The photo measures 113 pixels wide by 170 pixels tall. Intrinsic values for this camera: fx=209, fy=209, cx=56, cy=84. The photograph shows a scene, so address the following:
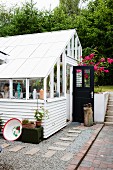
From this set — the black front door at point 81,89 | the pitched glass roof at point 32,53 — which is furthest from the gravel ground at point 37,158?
the black front door at point 81,89

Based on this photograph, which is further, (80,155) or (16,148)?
(16,148)

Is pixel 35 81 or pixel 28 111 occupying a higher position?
pixel 35 81

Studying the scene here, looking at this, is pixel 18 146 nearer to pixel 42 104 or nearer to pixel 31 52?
pixel 42 104

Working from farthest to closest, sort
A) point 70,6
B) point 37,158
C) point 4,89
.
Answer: point 70,6
point 4,89
point 37,158

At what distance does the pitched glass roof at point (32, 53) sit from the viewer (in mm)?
5845

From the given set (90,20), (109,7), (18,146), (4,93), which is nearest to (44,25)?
(90,20)

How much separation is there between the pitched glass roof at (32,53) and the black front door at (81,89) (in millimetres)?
1394

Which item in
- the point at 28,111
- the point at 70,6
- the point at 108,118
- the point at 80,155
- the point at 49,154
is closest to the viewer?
the point at 80,155

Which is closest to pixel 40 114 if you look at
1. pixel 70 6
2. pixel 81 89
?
pixel 81 89

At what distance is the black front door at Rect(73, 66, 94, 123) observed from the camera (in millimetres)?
7770

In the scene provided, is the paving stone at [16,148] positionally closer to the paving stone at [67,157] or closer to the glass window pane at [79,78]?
the paving stone at [67,157]

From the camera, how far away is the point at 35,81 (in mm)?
5758

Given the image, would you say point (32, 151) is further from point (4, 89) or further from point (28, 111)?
point (4, 89)

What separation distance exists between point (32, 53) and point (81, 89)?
240 centimetres
